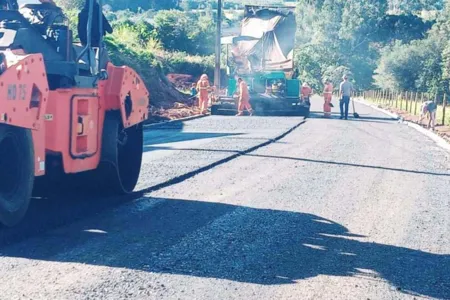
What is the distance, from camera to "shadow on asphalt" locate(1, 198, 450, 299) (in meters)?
6.53

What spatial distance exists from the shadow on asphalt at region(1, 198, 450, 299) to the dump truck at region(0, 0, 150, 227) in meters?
0.67

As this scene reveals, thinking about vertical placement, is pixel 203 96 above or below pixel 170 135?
above

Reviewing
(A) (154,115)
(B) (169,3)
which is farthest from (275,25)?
(B) (169,3)

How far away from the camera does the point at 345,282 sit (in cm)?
639

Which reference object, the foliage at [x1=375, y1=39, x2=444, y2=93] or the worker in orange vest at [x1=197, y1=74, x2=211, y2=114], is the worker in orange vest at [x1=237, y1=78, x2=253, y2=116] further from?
the foliage at [x1=375, y1=39, x2=444, y2=93]

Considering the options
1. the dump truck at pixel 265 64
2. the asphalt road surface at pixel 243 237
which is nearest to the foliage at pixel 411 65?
the dump truck at pixel 265 64

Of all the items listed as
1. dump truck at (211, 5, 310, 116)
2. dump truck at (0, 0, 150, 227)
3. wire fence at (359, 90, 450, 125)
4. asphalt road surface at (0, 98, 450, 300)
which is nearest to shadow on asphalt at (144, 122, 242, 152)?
asphalt road surface at (0, 98, 450, 300)

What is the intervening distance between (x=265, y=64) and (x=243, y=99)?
145 inches

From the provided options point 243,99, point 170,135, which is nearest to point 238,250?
point 170,135

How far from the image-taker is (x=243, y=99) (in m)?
29.7

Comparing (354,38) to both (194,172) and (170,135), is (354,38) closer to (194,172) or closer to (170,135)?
(170,135)

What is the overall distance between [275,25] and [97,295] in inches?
1110

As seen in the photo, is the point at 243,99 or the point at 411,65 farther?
the point at 411,65

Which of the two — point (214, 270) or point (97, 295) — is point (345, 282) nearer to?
point (214, 270)
